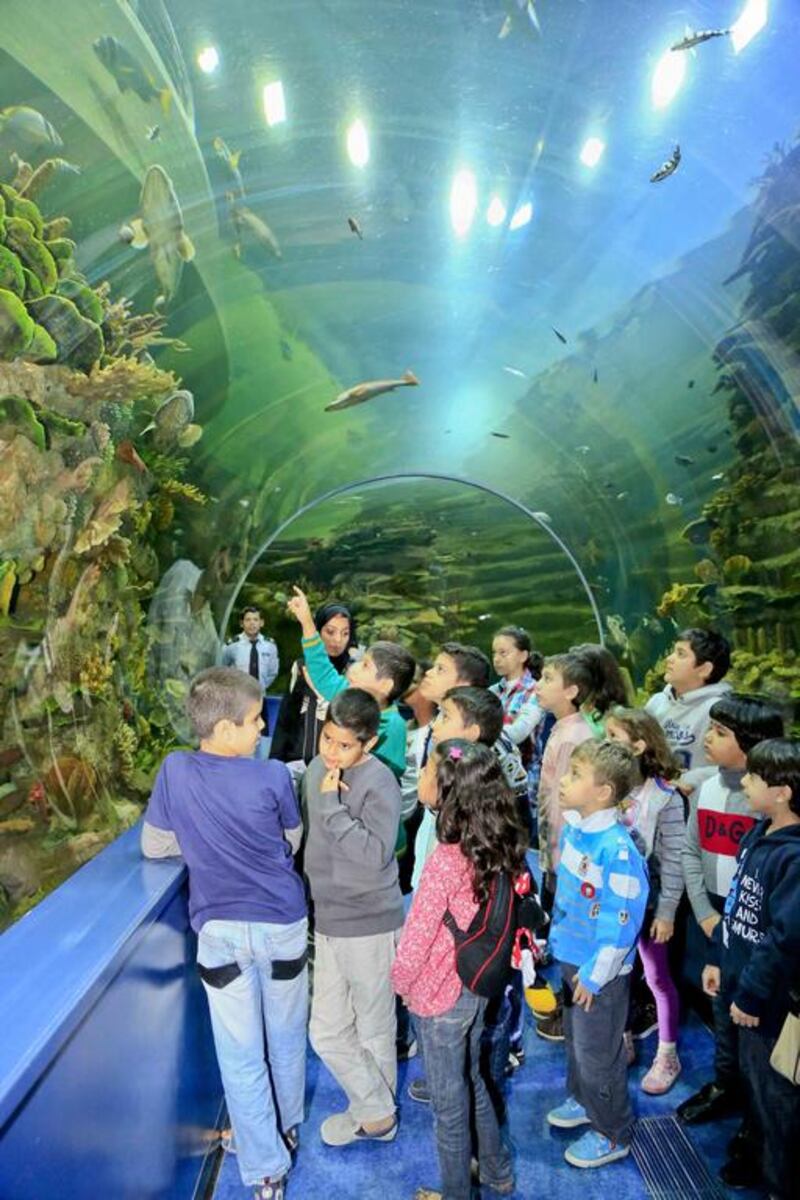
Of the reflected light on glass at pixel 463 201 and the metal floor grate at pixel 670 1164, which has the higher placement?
the reflected light on glass at pixel 463 201

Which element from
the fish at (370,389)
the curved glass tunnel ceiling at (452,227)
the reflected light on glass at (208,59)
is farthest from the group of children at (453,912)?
the fish at (370,389)

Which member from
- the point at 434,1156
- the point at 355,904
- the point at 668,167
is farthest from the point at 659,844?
the point at 668,167

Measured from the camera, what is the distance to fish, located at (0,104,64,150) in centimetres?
360

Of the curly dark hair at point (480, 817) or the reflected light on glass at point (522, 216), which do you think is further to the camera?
the reflected light on glass at point (522, 216)

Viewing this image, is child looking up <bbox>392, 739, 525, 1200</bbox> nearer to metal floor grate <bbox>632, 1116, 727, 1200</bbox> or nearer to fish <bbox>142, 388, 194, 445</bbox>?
metal floor grate <bbox>632, 1116, 727, 1200</bbox>

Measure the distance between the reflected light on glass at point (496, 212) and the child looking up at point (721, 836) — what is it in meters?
4.74

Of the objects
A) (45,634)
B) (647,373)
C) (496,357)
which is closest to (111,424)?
(45,634)

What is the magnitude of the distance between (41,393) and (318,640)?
6.67ft

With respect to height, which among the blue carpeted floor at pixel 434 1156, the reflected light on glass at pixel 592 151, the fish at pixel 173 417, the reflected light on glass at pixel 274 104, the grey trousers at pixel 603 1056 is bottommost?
the blue carpeted floor at pixel 434 1156

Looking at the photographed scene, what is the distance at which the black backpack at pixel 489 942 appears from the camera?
2688 millimetres

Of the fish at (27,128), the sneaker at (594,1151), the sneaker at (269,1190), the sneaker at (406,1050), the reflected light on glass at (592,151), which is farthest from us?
the reflected light on glass at (592,151)

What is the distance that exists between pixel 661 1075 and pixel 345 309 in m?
6.65

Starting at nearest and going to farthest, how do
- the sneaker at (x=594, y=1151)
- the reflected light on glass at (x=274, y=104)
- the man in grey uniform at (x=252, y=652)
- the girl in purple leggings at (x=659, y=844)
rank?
1. the sneaker at (x=594, y=1151)
2. the girl in purple leggings at (x=659, y=844)
3. the reflected light on glass at (x=274, y=104)
4. the man in grey uniform at (x=252, y=652)

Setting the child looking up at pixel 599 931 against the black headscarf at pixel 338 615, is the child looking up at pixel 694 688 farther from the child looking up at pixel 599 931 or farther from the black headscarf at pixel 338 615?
Answer: the black headscarf at pixel 338 615
